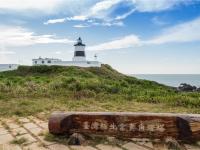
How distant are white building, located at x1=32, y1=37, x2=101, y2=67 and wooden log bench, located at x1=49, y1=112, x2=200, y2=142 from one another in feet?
126

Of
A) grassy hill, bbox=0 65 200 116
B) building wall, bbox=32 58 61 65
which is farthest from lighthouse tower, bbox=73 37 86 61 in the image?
grassy hill, bbox=0 65 200 116

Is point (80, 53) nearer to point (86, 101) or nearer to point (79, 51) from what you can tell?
point (79, 51)

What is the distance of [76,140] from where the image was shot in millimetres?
4148

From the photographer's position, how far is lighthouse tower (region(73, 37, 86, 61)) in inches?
1796

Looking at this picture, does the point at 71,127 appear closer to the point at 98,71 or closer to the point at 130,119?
the point at 130,119

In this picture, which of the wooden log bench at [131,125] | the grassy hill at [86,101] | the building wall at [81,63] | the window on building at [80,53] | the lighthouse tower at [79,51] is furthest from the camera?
the window on building at [80,53]

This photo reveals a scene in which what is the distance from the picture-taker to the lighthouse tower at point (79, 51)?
4562 cm

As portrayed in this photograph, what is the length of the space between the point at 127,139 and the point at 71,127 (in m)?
0.89

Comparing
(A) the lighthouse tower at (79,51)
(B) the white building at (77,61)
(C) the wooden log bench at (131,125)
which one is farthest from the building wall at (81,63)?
(C) the wooden log bench at (131,125)

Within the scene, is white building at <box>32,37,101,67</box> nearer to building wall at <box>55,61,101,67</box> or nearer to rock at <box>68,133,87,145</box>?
building wall at <box>55,61,101,67</box>

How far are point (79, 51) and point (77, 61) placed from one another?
3.93 m

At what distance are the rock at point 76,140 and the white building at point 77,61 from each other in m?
38.5

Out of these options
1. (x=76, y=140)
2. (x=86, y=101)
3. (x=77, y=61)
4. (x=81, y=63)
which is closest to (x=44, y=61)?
(x=77, y=61)

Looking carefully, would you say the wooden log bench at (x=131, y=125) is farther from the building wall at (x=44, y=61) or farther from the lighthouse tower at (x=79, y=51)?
the lighthouse tower at (x=79, y=51)
